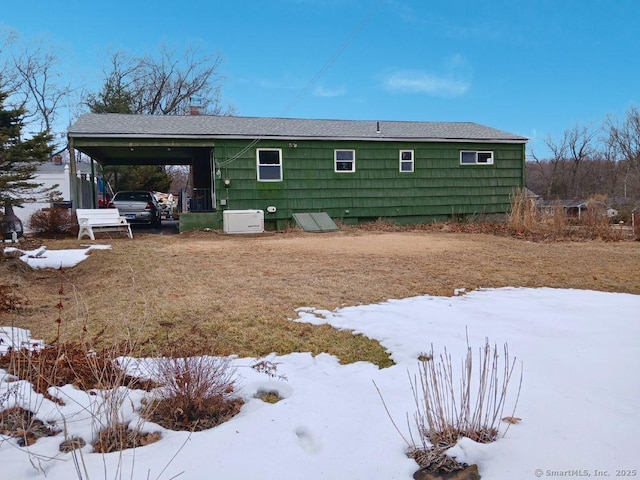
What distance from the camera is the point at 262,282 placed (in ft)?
19.1

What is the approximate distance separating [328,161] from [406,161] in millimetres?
2799

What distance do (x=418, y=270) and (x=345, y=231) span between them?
6.62m

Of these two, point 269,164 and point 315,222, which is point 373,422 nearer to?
point 315,222

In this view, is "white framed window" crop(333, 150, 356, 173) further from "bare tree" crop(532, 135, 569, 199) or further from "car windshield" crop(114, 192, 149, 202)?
"bare tree" crop(532, 135, 569, 199)

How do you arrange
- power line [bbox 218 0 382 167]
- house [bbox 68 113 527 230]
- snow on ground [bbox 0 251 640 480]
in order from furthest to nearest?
house [bbox 68 113 527 230] → power line [bbox 218 0 382 167] → snow on ground [bbox 0 251 640 480]

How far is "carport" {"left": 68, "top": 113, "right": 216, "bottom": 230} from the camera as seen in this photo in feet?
40.5

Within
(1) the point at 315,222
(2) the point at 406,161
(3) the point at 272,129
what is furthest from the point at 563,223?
(3) the point at 272,129

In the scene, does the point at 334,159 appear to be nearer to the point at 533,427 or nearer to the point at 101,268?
the point at 101,268

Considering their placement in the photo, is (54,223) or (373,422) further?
(54,223)

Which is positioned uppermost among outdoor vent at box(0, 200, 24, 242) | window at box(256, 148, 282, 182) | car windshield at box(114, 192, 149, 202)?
window at box(256, 148, 282, 182)

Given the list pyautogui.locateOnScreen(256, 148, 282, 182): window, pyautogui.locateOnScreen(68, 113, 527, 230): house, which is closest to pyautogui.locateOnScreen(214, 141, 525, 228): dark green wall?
pyautogui.locateOnScreen(68, 113, 527, 230): house

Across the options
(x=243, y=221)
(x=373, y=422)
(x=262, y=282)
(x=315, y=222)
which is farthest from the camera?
(x=315, y=222)

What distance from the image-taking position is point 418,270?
21.9 ft

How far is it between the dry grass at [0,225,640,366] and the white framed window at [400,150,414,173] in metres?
5.28
